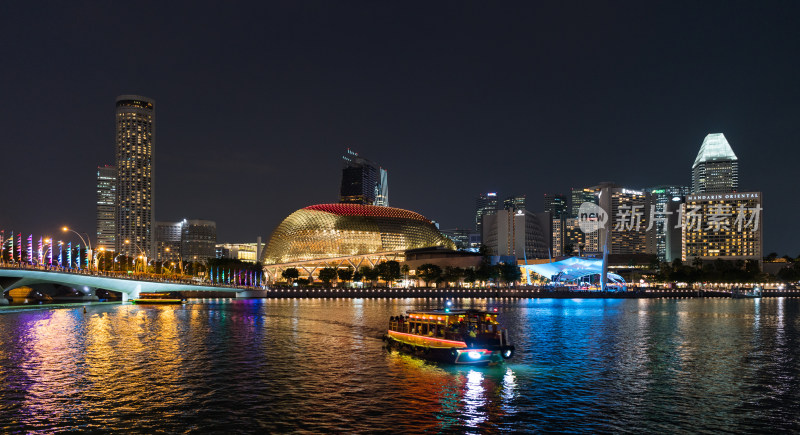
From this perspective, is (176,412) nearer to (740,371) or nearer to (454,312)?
(454,312)

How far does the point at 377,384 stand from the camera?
119ft

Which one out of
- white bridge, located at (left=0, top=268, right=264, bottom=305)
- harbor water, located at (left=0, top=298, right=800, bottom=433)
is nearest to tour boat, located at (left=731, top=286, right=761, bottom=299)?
harbor water, located at (left=0, top=298, right=800, bottom=433)

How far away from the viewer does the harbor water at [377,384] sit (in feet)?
91.9

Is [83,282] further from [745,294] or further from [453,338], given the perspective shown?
[745,294]

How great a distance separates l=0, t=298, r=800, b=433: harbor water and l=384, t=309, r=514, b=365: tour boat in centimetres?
89

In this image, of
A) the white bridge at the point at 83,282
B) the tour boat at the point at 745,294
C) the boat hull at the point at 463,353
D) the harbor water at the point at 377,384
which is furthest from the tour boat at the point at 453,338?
the tour boat at the point at 745,294

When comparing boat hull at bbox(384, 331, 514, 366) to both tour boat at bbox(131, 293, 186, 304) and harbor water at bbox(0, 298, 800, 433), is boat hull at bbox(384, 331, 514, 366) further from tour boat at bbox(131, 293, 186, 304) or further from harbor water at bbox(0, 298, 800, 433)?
tour boat at bbox(131, 293, 186, 304)

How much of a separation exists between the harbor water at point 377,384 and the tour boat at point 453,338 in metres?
0.89

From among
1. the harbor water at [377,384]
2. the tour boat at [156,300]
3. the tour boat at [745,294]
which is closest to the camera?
the harbor water at [377,384]

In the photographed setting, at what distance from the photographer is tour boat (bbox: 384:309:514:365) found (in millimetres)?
41781

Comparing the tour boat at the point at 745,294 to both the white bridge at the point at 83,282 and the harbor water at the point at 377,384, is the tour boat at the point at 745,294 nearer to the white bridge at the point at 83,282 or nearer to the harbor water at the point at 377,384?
the harbor water at the point at 377,384

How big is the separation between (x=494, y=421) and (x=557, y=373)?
13.2 m

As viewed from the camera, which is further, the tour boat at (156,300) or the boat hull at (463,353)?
the tour boat at (156,300)

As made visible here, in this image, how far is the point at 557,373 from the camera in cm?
4016
